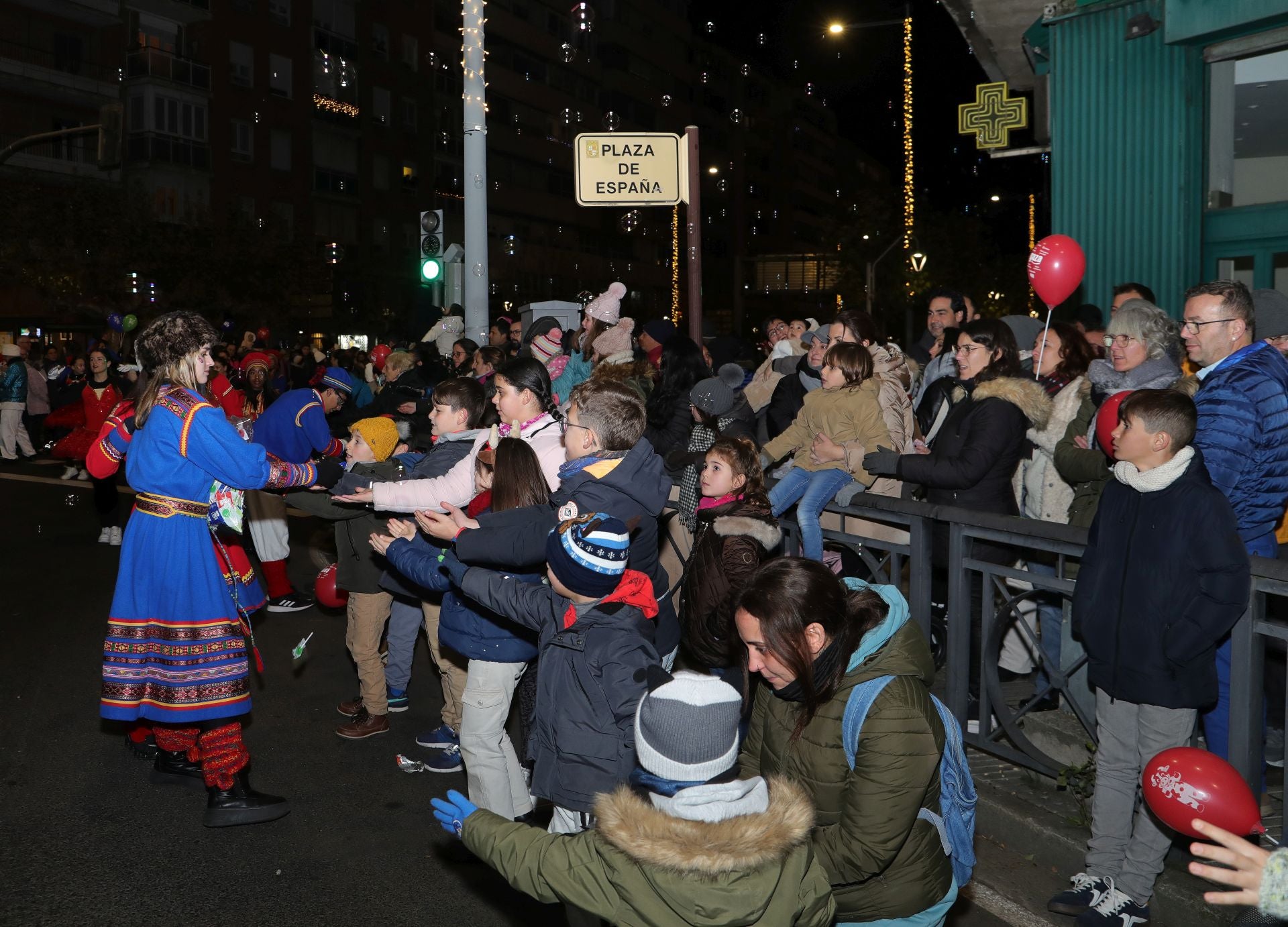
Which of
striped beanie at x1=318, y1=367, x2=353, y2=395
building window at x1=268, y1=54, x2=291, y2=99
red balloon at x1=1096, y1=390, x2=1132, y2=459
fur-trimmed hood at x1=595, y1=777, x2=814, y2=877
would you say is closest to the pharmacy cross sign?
striped beanie at x1=318, y1=367, x2=353, y2=395

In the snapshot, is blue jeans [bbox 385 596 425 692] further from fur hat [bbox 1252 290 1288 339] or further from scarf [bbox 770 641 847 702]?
fur hat [bbox 1252 290 1288 339]

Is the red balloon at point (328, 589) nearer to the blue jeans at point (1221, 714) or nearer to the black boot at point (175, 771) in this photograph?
the black boot at point (175, 771)

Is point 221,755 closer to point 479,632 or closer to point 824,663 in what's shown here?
point 479,632

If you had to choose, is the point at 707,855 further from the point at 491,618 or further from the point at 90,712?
the point at 90,712

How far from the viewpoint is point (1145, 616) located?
12.4ft

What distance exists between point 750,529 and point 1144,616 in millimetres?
1626

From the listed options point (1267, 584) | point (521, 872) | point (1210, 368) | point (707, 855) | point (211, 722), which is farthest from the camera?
point (211, 722)

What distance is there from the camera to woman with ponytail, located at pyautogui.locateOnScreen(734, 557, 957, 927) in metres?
2.80

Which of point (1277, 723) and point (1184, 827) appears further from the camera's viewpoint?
point (1277, 723)

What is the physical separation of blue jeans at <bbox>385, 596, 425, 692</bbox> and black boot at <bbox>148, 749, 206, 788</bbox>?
1131 millimetres

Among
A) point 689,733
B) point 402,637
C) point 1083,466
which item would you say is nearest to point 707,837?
point 689,733

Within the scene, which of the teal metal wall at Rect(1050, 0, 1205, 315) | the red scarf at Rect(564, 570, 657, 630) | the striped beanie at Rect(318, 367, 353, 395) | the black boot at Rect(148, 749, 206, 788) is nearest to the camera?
the red scarf at Rect(564, 570, 657, 630)

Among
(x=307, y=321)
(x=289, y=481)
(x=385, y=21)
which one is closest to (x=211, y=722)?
(x=289, y=481)

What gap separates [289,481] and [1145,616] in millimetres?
3506
